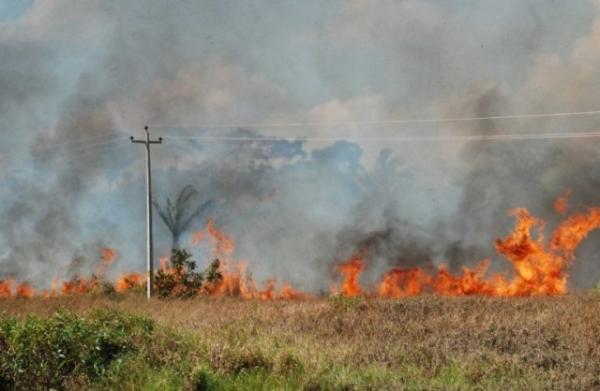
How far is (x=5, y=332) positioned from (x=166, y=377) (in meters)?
3.30

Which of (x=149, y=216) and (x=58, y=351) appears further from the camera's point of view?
(x=149, y=216)

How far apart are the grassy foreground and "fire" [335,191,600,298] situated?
11.0m

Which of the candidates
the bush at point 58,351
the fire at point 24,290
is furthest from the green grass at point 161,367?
the fire at point 24,290

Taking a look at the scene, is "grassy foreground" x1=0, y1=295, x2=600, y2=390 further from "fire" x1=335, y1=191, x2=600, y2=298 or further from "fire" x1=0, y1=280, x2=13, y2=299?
"fire" x1=0, y1=280, x2=13, y2=299

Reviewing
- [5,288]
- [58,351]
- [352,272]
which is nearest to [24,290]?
[5,288]

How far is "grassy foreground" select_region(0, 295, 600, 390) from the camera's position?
8.65 metres

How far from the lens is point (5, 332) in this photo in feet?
34.4

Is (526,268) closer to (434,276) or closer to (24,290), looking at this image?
(434,276)

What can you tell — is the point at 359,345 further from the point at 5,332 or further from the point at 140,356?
the point at 5,332

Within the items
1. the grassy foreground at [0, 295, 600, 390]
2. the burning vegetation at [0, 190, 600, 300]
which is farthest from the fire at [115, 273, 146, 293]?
the grassy foreground at [0, 295, 600, 390]

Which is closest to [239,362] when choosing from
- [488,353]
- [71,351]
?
[71,351]

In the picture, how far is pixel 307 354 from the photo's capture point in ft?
33.0

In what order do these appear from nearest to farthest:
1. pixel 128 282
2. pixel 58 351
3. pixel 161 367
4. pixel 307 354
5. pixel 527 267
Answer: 1. pixel 161 367
2. pixel 58 351
3. pixel 307 354
4. pixel 527 267
5. pixel 128 282

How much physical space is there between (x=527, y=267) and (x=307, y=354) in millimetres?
17363
